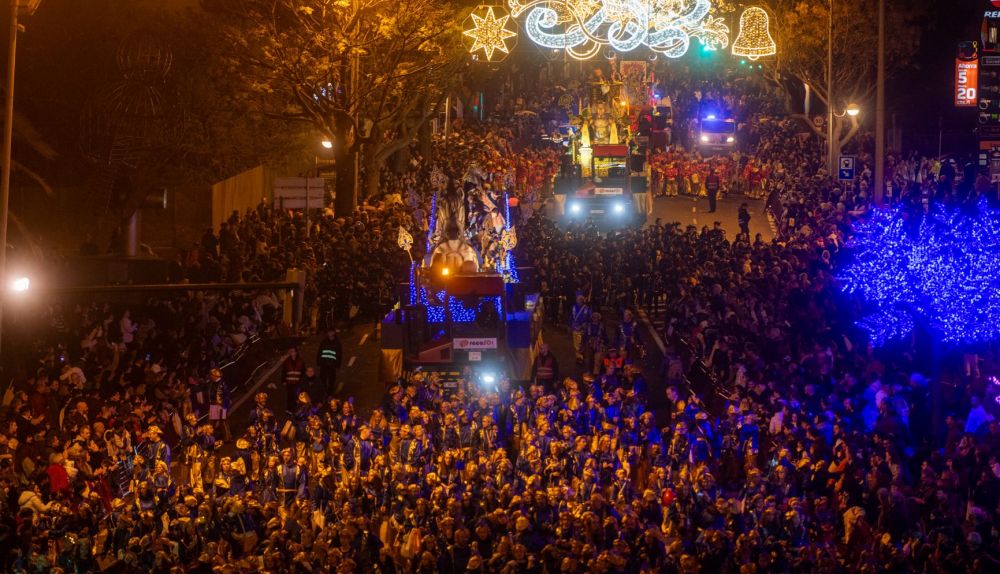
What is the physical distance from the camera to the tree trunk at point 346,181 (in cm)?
3425

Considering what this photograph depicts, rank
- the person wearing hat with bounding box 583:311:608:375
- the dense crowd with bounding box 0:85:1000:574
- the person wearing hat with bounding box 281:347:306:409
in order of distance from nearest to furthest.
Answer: the dense crowd with bounding box 0:85:1000:574 < the person wearing hat with bounding box 281:347:306:409 < the person wearing hat with bounding box 583:311:608:375

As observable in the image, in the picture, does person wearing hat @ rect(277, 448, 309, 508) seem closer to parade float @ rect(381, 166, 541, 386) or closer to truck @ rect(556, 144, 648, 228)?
parade float @ rect(381, 166, 541, 386)

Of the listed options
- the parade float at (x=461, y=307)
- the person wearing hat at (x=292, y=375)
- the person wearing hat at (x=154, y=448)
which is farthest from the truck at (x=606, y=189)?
the person wearing hat at (x=154, y=448)

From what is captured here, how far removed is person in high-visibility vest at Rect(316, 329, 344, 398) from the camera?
2334cm

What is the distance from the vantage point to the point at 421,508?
15773 millimetres

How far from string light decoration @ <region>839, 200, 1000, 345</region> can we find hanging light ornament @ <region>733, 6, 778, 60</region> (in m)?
12.1

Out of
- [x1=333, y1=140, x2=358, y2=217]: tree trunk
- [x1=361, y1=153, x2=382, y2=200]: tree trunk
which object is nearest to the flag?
[x1=333, y1=140, x2=358, y2=217]: tree trunk

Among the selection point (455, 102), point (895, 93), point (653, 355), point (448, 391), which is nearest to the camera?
point (448, 391)

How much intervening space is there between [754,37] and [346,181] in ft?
34.2

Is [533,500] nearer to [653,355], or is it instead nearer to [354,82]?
[653,355]

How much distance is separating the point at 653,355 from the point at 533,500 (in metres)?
10.3

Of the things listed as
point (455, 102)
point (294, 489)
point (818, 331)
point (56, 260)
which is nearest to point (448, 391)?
point (294, 489)

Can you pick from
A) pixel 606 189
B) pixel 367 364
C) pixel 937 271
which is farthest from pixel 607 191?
pixel 937 271

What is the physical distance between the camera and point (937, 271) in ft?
62.7
